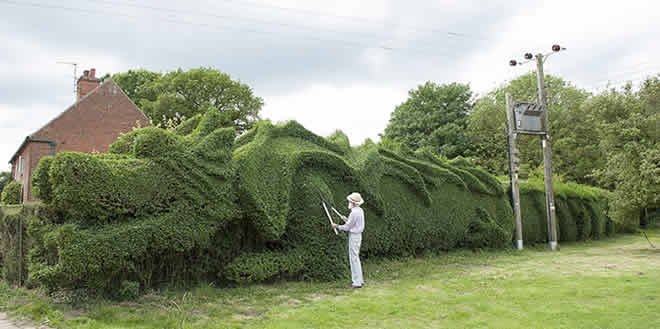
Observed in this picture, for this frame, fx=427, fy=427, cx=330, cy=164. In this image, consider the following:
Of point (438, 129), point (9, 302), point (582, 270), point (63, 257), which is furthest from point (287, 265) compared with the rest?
point (438, 129)

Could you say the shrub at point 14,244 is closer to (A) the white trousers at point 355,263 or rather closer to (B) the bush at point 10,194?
(A) the white trousers at point 355,263

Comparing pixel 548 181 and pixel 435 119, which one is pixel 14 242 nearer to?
pixel 548 181

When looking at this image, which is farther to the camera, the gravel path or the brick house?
the brick house

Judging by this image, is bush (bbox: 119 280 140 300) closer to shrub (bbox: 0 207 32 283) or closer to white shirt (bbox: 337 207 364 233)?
shrub (bbox: 0 207 32 283)

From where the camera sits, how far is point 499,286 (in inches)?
266

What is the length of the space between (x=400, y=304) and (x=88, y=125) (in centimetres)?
1984

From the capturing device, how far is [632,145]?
456 inches

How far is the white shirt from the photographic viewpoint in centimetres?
701

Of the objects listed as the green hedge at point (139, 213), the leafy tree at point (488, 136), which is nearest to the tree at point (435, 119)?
the leafy tree at point (488, 136)

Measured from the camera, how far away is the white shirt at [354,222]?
701 centimetres

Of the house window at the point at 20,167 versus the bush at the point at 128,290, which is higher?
the house window at the point at 20,167

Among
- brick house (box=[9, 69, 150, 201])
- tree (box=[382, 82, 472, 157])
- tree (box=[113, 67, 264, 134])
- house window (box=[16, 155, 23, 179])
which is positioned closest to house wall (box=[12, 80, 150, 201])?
brick house (box=[9, 69, 150, 201])

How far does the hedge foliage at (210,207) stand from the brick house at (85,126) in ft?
48.8

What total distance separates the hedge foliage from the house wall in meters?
15.0
